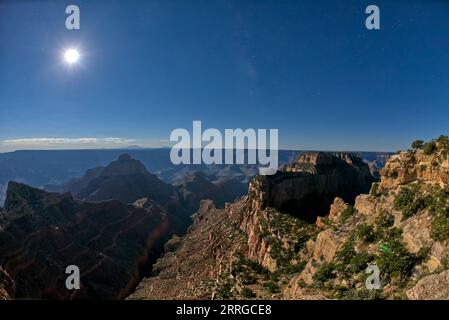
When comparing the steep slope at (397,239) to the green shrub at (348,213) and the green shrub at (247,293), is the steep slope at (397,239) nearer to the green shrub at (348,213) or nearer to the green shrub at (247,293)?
the green shrub at (348,213)

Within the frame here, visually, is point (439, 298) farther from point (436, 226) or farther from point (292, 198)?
point (292, 198)

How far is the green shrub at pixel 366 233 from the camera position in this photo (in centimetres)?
1202

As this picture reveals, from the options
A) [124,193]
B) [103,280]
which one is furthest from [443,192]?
[124,193]

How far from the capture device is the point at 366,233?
40.3 feet

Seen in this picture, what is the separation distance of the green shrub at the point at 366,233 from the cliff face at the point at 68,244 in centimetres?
2074

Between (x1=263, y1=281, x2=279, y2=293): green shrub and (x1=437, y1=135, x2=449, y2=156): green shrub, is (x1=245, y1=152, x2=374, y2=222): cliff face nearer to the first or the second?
(x1=263, y1=281, x2=279, y2=293): green shrub

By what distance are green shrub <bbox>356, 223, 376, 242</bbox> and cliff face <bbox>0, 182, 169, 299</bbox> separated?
20.7 meters

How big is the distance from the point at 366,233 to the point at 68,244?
113 ft

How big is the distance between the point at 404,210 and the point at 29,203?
41511 mm

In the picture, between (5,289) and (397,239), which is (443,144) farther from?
(5,289)

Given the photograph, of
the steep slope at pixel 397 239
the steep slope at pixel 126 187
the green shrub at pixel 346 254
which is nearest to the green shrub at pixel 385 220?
the steep slope at pixel 397 239

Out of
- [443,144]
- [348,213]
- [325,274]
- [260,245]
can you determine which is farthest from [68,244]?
[443,144]

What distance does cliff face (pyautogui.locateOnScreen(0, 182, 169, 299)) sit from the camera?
2938 cm
